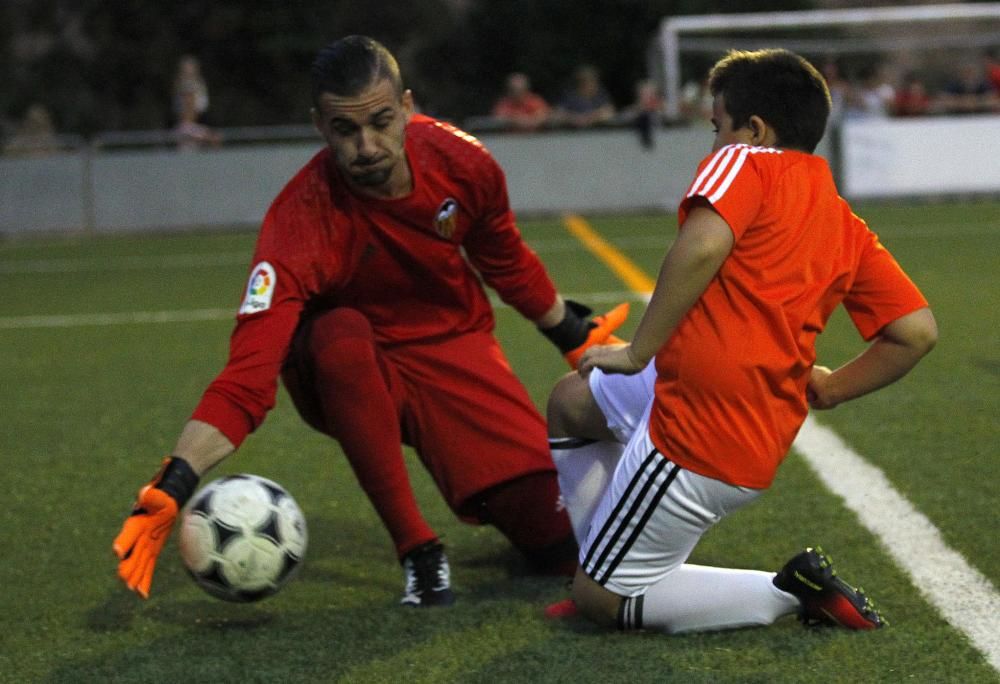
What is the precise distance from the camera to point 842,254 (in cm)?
351

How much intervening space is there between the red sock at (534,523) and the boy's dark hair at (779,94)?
137 cm

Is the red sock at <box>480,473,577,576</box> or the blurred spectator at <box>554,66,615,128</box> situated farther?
the blurred spectator at <box>554,66,615,128</box>

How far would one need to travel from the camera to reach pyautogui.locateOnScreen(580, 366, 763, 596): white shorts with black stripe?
3494 mm

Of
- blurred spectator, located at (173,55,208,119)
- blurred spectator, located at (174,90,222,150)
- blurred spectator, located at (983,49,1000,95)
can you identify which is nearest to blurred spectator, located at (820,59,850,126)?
blurred spectator, located at (983,49,1000,95)

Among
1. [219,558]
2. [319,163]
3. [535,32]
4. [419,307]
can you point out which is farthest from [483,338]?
[535,32]

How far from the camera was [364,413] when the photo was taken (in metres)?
4.11

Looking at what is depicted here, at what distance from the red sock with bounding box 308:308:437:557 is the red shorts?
8.2 inches

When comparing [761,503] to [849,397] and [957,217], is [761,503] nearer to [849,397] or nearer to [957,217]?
[849,397]

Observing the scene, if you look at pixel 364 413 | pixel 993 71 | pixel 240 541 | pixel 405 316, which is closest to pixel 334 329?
pixel 364 413

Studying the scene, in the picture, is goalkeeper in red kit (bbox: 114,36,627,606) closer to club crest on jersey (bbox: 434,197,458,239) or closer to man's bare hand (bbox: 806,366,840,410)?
club crest on jersey (bbox: 434,197,458,239)

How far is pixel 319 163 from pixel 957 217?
41.2ft

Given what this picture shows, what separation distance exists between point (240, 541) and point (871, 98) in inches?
663

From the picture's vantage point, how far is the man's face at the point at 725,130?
3438 mm

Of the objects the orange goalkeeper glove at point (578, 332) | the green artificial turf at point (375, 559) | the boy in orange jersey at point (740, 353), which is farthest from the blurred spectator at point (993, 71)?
the boy in orange jersey at point (740, 353)
